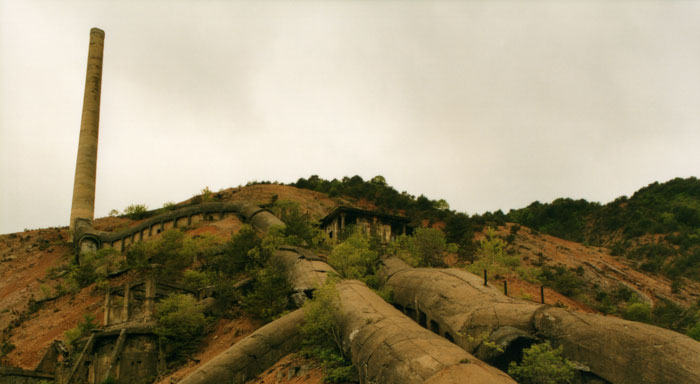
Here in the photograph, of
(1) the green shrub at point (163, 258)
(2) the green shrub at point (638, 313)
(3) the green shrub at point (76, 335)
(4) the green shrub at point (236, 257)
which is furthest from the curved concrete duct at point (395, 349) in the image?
(2) the green shrub at point (638, 313)

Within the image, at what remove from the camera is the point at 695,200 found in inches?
2648

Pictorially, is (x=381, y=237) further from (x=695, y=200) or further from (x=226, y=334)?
(x=695, y=200)

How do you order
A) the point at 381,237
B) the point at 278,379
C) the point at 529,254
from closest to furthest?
the point at 278,379 → the point at 381,237 → the point at 529,254

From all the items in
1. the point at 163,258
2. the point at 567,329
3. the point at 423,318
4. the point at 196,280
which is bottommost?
the point at 423,318

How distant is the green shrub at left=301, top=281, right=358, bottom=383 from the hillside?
523 mm

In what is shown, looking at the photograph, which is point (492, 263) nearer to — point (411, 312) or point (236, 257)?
point (411, 312)

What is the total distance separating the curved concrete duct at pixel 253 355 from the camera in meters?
17.7

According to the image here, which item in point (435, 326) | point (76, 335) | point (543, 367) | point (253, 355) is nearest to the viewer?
point (543, 367)

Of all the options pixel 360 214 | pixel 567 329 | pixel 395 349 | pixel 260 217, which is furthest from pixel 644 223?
pixel 395 349

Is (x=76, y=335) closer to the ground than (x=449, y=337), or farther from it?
closer to the ground

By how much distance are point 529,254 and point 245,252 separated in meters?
33.0

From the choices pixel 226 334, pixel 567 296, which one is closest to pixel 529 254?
pixel 567 296

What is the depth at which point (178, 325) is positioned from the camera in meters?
22.6

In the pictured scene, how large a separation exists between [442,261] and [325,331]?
1663cm
